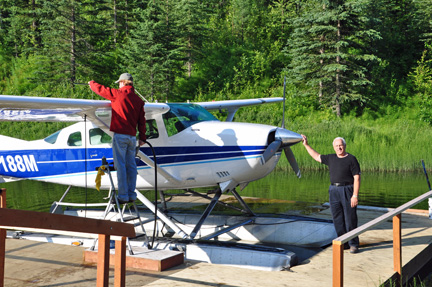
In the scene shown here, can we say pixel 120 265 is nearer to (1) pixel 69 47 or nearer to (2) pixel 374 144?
(2) pixel 374 144

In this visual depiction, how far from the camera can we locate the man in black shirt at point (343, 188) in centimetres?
651

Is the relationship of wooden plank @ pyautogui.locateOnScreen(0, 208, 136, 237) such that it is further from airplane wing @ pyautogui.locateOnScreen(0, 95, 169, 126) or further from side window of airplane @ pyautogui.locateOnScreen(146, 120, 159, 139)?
side window of airplane @ pyautogui.locateOnScreen(146, 120, 159, 139)

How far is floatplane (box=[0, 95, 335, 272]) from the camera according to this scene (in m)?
6.81

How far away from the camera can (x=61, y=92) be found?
3153 cm

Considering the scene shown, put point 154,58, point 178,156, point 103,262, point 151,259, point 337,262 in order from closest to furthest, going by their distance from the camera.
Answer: point 103,262, point 337,262, point 151,259, point 178,156, point 154,58

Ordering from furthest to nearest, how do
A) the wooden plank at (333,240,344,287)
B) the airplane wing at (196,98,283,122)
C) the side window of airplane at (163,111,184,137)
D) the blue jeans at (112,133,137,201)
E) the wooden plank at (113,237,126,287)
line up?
the airplane wing at (196,98,283,122), the side window of airplane at (163,111,184,137), the blue jeans at (112,133,137,201), the wooden plank at (333,240,344,287), the wooden plank at (113,237,126,287)

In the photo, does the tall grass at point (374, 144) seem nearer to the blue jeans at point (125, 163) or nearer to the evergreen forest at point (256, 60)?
the evergreen forest at point (256, 60)

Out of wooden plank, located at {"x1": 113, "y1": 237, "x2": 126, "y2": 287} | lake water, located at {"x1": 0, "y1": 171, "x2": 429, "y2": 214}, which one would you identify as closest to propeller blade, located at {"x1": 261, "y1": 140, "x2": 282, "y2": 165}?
wooden plank, located at {"x1": 113, "y1": 237, "x2": 126, "y2": 287}

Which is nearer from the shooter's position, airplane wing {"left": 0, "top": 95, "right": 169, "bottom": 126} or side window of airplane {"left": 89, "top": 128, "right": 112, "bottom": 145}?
airplane wing {"left": 0, "top": 95, "right": 169, "bottom": 126}

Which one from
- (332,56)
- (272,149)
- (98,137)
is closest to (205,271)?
(272,149)

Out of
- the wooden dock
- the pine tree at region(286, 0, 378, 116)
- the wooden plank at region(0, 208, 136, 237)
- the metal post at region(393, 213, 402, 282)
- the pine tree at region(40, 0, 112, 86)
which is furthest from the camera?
the pine tree at region(40, 0, 112, 86)

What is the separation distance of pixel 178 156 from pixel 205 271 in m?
2.34

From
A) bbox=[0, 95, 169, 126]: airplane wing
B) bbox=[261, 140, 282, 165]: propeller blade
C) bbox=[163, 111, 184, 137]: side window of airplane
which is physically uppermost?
bbox=[0, 95, 169, 126]: airplane wing

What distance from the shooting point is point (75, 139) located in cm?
811
